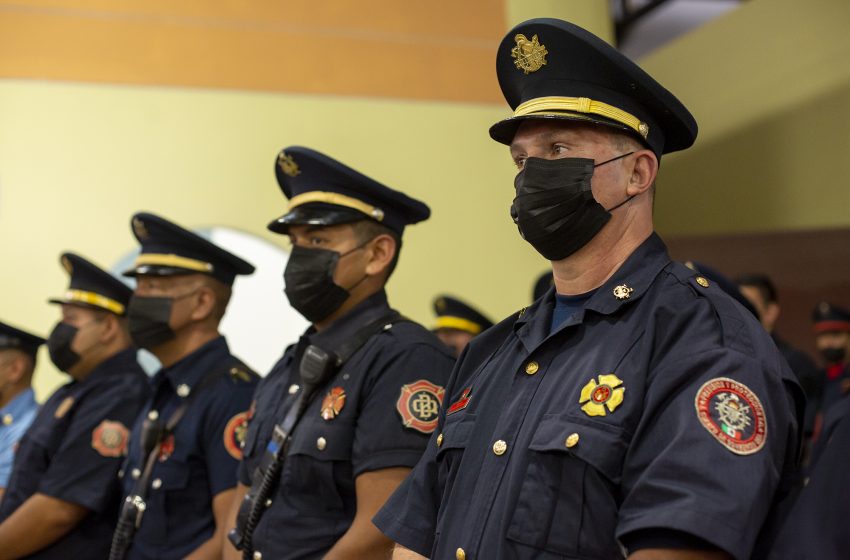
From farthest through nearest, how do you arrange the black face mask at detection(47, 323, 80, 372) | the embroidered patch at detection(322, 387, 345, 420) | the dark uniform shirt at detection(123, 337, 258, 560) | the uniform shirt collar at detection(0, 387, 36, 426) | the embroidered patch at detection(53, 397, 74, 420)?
the uniform shirt collar at detection(0, 387, 36, 426) < the black face mask at detection(47, 323, 80, 372) < the embroidered patch at detection(53, 397, 74, 420) < the dark uniform shirt at detection(123, 337, 258, 560) < the embroidered patch at detection(322, 387, 345, 420)

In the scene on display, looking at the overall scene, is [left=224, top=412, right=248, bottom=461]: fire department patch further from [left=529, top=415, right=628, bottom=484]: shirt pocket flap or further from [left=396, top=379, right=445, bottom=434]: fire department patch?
[left=529, top=415, right=628, bottom=484]: shirt pocket flap

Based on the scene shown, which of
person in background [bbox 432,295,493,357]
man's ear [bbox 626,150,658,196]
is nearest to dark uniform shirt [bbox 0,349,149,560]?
person in background [bbox 432,295,493,357]

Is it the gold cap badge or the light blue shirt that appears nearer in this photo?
A: the gold cap badge

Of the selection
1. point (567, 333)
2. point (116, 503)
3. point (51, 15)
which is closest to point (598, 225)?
point (567, 333)

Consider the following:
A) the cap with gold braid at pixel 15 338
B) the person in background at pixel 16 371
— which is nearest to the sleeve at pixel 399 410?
the person in background at pixel 16 371

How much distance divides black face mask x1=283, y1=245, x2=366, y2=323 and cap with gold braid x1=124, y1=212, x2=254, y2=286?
2.74 feet

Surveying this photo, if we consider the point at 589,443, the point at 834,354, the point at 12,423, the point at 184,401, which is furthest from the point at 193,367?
the point at 834,354

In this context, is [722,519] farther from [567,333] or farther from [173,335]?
[173,335]

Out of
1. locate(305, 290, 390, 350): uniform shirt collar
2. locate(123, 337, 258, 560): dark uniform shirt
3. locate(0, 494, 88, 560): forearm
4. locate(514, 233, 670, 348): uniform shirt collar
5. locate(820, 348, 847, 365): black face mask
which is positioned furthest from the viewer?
locate(820, 348, 847, 365): black face mask

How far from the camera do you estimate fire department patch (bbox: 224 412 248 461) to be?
124 inches

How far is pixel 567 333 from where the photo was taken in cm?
181

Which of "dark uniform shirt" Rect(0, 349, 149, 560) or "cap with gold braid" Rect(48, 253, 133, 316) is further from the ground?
"cap with gold braid" Rect(48, 253, 133, 316)

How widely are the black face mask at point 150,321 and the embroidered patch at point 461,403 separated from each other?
72.3 inches

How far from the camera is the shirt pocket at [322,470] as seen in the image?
2545 mm
